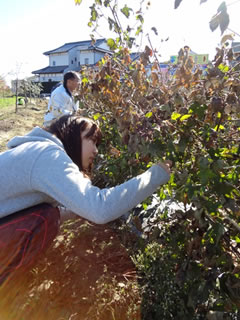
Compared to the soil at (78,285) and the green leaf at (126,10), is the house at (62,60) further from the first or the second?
the soil at (78,285)

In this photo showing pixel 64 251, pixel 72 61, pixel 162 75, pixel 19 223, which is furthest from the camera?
pixel 72 61

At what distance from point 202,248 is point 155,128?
624 millimetres

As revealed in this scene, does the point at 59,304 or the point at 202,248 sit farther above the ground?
the point at 202,248

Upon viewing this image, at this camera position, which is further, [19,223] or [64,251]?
[64,251]

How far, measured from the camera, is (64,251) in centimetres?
237

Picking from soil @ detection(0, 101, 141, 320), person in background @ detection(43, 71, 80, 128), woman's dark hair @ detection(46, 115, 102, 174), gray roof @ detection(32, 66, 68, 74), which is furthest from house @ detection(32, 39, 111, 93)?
woman's dark hair @ detection(46, 115, 102, 174)

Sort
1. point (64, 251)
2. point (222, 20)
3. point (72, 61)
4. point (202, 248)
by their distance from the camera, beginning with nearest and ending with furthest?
point (222, 20), point (202, 248), point (64, 251), point (72, 61)

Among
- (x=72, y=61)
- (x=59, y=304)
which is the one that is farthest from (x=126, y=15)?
(x=72, y=61)

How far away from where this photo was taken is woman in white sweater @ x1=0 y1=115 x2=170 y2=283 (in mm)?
1395

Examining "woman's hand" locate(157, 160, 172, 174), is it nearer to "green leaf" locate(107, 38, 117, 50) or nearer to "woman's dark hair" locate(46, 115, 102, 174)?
"woman's dark hair" locate(46, 115, 102, 174)

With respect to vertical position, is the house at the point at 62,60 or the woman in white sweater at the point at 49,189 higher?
the house at the point at 62,60

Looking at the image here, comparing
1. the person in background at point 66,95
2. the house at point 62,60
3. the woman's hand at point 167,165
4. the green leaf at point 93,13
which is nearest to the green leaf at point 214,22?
the woman's hand at point 167,165

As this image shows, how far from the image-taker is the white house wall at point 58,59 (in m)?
38.1

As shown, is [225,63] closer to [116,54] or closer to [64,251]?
[116,54]
